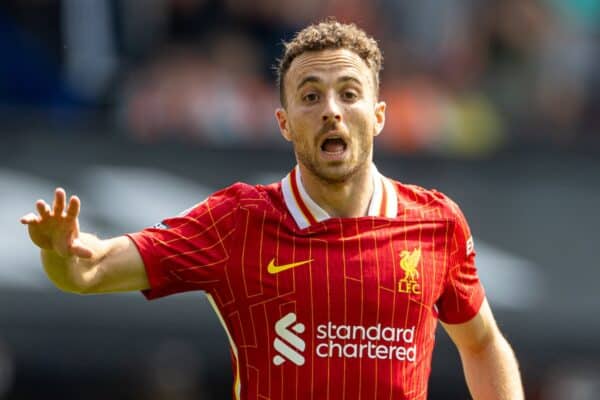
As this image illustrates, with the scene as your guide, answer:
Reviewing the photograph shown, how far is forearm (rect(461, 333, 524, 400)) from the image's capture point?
6.50 meters

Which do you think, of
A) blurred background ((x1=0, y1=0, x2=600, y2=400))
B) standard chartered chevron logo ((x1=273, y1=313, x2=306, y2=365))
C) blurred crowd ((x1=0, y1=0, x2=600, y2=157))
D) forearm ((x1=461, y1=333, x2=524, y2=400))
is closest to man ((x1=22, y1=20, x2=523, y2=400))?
standard chartered chevron logo ((x1=273, y1=313, x2=306, y2=365))

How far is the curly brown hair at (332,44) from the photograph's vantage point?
6.19 meters

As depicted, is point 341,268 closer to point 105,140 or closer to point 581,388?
point 105,140

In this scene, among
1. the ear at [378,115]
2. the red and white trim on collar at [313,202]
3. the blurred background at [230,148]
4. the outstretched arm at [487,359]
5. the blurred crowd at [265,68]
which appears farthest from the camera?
the blurred crowd at [265,68]

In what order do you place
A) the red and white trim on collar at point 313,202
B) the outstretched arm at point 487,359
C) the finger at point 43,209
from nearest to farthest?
the finger at point 43,209 < the red and white trim on collar at point 313,202 < the outstretched arm at point 487,359

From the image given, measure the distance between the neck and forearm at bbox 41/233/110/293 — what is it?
3.14 ft

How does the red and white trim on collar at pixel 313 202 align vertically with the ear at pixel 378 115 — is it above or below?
below

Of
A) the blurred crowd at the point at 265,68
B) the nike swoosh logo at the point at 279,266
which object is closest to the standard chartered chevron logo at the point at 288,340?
the nike swoosh logo at the point at 279,266

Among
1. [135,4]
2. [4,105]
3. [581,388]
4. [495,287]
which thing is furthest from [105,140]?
[581,388]

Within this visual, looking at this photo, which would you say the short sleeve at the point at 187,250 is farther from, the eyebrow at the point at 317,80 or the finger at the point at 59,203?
the eyebrow at the point at 317,80

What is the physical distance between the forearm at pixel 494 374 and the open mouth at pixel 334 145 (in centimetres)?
115

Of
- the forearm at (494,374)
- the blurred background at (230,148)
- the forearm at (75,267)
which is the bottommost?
the forearm at (494,374)

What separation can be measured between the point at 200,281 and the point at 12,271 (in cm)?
534

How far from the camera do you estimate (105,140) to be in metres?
11.7
